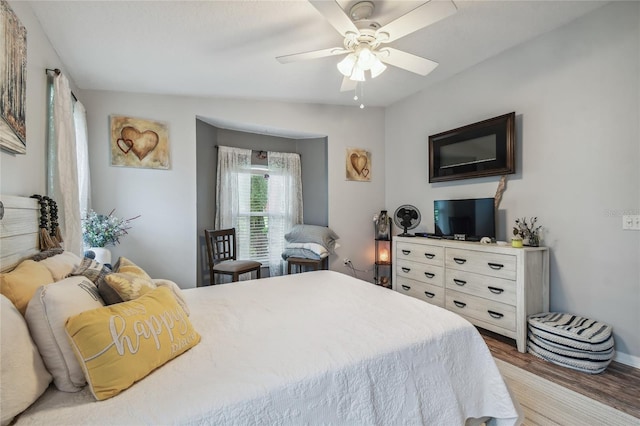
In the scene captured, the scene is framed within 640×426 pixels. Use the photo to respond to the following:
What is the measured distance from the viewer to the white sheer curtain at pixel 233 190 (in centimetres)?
390

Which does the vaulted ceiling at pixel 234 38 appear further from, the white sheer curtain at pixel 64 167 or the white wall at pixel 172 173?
the white sheer curtain at pixel 64 167

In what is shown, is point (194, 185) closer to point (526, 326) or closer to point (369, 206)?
point (369, 206)

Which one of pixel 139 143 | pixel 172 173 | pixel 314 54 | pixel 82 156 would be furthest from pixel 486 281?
pixel 82 156

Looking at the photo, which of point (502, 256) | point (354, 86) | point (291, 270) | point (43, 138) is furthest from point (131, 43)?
point (502, 256)

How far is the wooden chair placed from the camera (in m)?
3.24

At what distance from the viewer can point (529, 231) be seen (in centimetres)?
261

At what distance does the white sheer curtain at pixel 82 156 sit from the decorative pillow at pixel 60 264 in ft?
4.53

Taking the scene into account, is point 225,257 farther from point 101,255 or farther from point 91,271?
point 91,271

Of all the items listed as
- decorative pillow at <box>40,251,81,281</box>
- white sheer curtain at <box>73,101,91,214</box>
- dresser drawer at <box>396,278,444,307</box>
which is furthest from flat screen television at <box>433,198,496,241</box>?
white sheer curtain at <box>73,101,91,214</box>

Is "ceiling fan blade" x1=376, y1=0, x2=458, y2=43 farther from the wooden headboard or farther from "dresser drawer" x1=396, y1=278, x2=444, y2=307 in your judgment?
"dresser drawer" x1=396, y1=278, x2=444, y2=307

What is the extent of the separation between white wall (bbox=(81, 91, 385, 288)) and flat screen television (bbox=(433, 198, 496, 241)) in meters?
1.35

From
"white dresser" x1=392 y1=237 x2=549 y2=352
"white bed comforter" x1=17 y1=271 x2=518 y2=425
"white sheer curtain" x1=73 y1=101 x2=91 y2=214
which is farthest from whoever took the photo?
"white sheer curtain" x1=73 y1=101 x2=91 y2=214

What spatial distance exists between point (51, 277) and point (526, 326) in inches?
123

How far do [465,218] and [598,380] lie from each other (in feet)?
5.25
